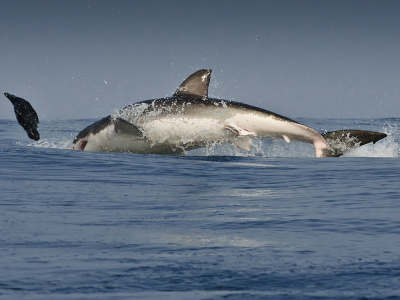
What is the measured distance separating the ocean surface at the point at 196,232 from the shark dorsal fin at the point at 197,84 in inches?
92.5

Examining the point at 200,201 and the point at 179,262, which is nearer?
the point at 179,262

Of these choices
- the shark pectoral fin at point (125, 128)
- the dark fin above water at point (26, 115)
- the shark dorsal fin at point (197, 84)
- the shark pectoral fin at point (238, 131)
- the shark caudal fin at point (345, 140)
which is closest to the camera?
the shark pectoral fin at point (125, 128)

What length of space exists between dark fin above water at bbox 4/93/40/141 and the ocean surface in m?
2.11

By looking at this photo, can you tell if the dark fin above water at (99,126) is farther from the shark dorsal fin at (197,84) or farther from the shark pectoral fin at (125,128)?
the shark dorsal fin at (197,84)

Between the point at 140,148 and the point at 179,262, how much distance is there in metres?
8.91

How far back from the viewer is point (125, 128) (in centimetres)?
1184

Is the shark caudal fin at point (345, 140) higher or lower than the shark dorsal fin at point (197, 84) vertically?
lower

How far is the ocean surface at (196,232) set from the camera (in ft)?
11.0

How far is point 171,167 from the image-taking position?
1069 centimetres

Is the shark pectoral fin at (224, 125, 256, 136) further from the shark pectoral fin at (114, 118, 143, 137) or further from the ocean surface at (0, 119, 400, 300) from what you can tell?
the shark pectoral fin at (114, 118, 143, 137)

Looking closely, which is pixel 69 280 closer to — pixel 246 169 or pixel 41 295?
pixel 41 295

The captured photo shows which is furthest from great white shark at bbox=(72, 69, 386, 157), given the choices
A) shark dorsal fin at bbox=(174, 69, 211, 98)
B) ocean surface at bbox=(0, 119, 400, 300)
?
ocean surface at bbox=(0, 119, 400, 300)

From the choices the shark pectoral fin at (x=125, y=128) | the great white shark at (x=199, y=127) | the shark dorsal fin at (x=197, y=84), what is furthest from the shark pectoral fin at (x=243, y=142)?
the shark pectoral fin at (x=125, y=128)

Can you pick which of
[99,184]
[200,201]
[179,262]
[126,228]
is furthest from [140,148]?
[179,262]
